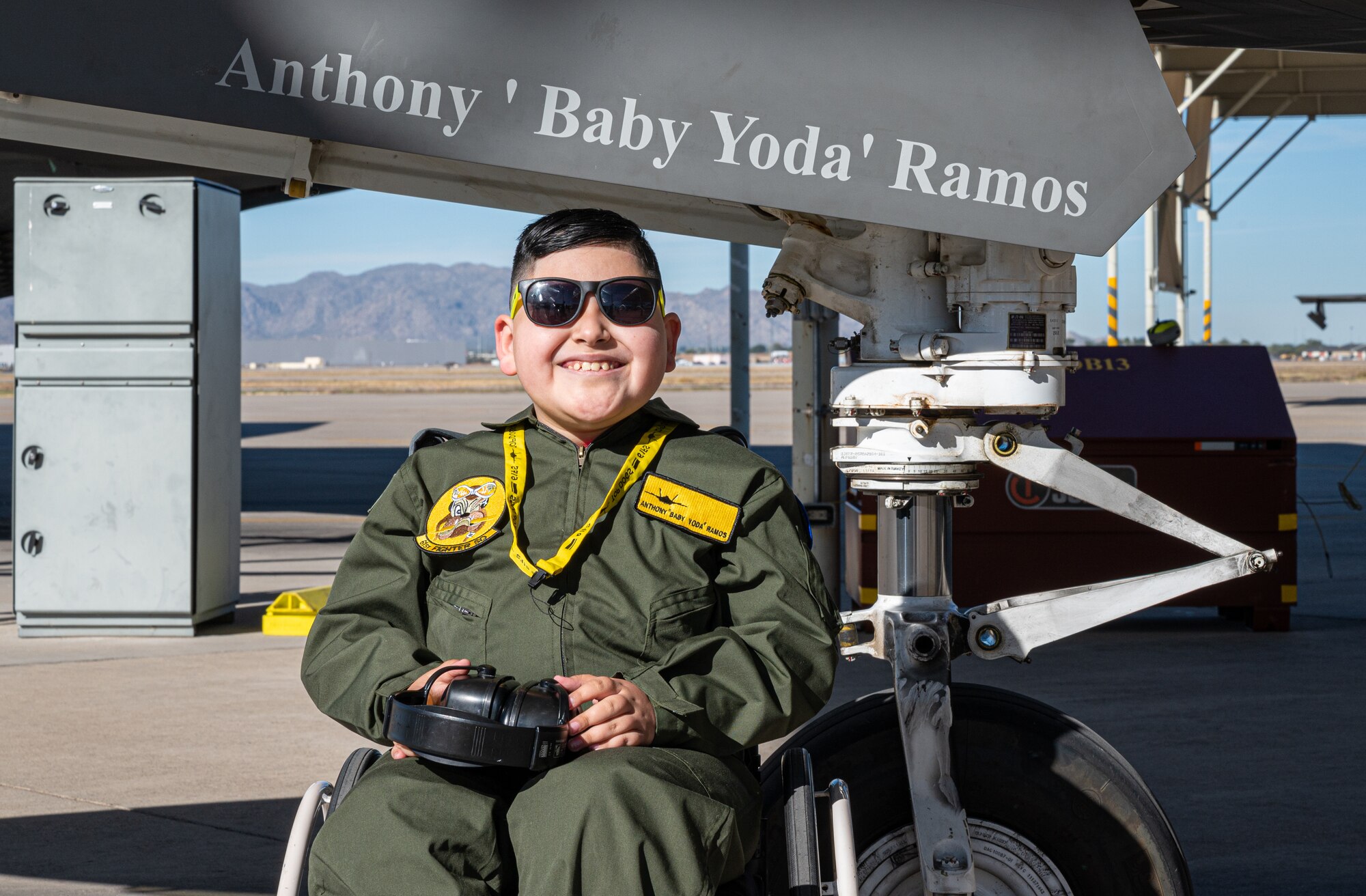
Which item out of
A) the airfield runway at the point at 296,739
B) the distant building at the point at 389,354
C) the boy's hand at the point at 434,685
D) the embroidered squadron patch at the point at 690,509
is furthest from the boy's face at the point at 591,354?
the distant building at the point at 389,354

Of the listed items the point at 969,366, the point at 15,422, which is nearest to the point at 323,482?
the point at 15,422

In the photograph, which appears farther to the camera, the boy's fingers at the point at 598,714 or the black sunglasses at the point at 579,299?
the black sunglasses at the point at 579,299

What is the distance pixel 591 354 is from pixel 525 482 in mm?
242

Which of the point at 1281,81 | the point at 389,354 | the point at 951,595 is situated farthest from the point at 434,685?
the point at 389,354

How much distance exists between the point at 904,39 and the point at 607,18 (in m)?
0.48

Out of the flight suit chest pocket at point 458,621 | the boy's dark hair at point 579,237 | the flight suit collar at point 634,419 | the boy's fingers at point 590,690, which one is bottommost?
the boy's fingers at point 590,690

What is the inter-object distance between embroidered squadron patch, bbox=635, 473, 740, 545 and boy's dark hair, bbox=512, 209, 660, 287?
0.38 metres

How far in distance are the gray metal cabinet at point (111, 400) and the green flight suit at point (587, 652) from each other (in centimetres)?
533

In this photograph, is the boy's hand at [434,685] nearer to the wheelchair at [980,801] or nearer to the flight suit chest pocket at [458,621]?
the flight suit chest pocket at [458,621]

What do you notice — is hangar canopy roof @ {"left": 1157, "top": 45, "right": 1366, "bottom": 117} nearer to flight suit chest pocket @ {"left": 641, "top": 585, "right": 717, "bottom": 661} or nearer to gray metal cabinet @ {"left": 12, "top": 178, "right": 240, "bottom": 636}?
gray metal cabinet @ {"left": 12, "top": 178, "right": 240, "bottom": 636}

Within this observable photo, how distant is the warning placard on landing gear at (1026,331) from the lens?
270 centimetres

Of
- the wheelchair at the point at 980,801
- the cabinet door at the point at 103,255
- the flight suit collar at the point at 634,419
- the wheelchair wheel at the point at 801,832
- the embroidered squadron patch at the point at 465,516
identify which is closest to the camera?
the wheelchair wheel at the point at 801,832

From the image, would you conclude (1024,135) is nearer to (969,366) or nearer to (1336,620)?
(969,366)

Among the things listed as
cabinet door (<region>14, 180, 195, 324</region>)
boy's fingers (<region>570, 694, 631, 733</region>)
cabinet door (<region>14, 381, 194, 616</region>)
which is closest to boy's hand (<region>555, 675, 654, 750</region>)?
boy's fingers (<region>570, 694, 631, 733</region>)
